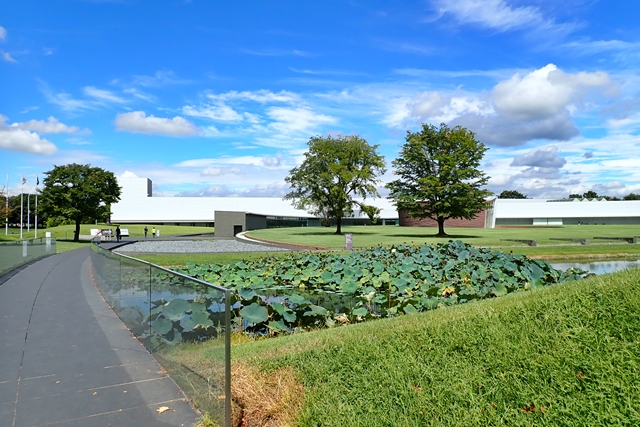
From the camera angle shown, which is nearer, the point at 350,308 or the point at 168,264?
the point at 350,308

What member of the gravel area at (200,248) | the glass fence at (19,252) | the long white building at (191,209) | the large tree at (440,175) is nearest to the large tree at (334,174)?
the large tree at (440,175)

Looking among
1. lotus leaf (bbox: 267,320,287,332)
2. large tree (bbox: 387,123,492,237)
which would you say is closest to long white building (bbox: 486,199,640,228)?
large tree (bbox: 387,123,492,237)

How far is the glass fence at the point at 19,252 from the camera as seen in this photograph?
16.0 metres

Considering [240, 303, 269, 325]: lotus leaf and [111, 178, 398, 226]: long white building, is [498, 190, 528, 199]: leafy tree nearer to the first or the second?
[111, 178, 398, 226]: long white building

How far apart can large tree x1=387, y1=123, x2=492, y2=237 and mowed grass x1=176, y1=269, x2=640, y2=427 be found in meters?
44.0

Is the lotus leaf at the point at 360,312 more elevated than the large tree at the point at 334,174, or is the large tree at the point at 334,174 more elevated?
the large tree at the point at 334,174

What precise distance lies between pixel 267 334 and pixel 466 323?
4.10 metres

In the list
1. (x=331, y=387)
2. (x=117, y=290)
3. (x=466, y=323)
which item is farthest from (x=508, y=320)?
(x=117, y=290)

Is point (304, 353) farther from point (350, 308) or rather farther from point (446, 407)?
point (350, 308)

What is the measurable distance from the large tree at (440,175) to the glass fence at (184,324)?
141 ft

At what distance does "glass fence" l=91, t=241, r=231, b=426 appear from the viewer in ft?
13.7

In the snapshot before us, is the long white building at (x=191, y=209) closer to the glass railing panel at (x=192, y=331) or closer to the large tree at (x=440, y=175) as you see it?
the large tree at (x=440, y=175)

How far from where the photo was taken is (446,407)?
12.0 feet

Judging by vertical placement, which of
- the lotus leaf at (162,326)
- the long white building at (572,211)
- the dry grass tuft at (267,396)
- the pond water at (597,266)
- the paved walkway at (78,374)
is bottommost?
the pond water at (597,266)
